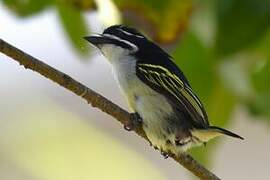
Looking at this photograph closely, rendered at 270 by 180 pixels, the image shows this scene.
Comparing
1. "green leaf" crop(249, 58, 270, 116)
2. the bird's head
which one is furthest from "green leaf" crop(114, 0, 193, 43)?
"green leaf" crop(249, 58, 270, 116)

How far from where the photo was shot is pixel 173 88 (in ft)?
5.09

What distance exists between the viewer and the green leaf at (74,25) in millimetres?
1491

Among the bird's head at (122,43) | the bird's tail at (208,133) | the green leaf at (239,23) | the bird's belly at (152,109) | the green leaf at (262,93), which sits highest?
the green leaf at (239,23)

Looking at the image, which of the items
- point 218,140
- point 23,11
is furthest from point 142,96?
point 23,11

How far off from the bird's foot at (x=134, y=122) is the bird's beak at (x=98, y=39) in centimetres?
13

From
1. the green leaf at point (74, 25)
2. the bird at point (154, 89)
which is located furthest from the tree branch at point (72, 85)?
the green leaf at point (74, 25)

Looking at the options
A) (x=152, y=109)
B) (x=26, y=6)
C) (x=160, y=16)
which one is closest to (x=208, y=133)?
(x=152, y=109)

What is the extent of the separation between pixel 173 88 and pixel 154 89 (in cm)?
4

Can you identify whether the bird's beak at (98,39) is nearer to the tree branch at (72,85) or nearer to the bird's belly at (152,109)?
the bird's belly at (152,109)

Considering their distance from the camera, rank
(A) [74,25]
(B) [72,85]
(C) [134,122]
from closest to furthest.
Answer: (B) [72,85] < (C) [134,122] < (A) [74,25]

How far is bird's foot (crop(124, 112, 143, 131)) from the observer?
1391 millimetres

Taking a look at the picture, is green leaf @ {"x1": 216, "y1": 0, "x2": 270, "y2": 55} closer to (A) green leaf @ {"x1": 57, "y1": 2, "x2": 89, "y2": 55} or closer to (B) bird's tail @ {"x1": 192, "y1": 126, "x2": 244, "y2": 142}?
(B) bird's tail @ {"x1": 192, "y1": 126, "x2": 244, "y2": 142}

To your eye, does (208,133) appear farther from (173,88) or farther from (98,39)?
(98,39)

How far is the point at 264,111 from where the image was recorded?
1.35m
